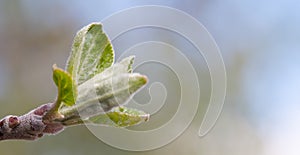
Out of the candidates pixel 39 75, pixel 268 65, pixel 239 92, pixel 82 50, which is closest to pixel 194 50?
pixel 239 92

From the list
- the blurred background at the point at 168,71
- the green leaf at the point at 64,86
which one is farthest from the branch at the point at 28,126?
the blurred background at the point at 168,71

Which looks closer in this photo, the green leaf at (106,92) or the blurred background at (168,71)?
the green leaf at (106,92)

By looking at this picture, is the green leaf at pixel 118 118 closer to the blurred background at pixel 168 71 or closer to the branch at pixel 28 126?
the branch at pixel 28 126

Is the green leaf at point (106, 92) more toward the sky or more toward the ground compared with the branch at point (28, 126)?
more toward the sky

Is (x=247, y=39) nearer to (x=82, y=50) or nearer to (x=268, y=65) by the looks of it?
(x=268, y=65)

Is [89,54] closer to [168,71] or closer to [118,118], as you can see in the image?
[118,118]
